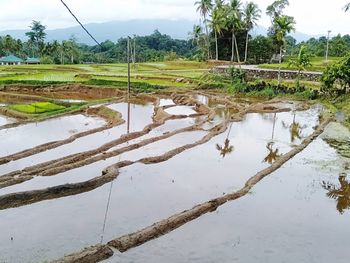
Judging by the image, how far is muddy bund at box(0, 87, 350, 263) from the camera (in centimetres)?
970

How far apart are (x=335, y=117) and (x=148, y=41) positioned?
85.6m

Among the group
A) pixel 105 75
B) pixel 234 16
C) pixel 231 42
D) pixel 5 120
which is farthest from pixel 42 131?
pixel 231 42

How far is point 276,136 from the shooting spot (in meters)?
22.0

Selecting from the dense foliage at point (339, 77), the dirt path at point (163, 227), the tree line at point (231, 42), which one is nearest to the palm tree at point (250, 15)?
the tree line at point (231, 42)

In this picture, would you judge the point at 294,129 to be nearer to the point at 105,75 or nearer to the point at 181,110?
the point at 181,110

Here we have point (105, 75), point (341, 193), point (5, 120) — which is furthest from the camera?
point (105, 75)

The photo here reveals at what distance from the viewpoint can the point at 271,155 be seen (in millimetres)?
18156

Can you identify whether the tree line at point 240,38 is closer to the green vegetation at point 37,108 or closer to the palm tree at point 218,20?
the palm tree at point 218,20

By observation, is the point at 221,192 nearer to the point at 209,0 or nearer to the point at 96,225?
the point at 96,225

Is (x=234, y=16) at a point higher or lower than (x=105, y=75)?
higher

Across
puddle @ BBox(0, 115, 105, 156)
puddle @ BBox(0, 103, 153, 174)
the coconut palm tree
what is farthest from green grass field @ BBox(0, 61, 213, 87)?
puddle @ BBox(0, 115, 105, 156)

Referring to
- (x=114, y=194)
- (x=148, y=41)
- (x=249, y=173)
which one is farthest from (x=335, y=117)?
(x=148, y=41)

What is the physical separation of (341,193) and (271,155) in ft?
15.5

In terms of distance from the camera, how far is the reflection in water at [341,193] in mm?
12710
